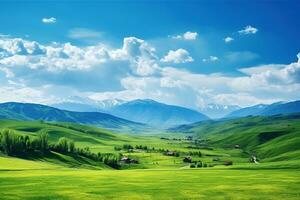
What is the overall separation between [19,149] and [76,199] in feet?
419

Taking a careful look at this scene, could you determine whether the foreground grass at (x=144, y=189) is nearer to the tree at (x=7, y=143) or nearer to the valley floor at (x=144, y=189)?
the valley floor at (x=144, y=189)

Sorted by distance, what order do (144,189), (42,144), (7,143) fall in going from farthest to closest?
(42,144) → (7,143) → (144,189)

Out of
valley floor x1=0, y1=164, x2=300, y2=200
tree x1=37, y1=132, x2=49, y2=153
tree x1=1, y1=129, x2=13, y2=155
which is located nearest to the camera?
valley floor x1=0, y1=164, x2=300, y2=200

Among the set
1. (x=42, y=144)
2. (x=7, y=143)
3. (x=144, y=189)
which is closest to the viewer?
(x=144, y=189)

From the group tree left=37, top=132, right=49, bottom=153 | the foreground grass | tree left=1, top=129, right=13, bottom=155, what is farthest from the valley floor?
tree left=37, top=132, right=49, bottom=153

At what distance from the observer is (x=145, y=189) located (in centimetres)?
8031

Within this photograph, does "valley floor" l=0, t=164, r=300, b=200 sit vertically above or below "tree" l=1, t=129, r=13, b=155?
below

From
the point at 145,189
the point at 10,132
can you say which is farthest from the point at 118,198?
the point at 10,132

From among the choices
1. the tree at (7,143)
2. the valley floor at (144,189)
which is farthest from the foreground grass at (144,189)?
the tree at (7,143)

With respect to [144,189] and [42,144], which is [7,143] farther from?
[144,189]

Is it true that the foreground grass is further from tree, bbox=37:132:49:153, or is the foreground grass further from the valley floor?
tree, bbox=37:132:49:153

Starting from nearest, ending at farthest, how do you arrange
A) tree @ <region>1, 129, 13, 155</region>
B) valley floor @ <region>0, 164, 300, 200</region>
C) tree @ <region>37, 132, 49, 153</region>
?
valley floor @ <region>0, 164, 300, 200</region> → tree @ <region>1, 129, 13, 155</region> → tree @ <region>37, 132, 49, 153</region>

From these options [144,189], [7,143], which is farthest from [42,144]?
[144,189]

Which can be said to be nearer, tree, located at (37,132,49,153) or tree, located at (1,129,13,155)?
tree, located at (1,129,13,155)
